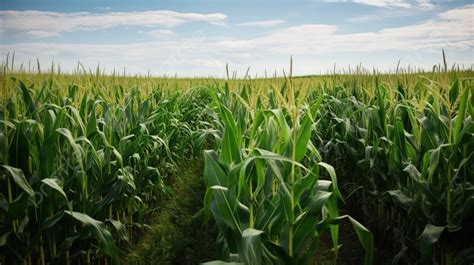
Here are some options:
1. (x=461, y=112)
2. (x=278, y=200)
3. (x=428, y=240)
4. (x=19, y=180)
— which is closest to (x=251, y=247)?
(x=278, y=200)

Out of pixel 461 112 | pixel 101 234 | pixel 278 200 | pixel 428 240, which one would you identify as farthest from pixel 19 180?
pixel 461 112

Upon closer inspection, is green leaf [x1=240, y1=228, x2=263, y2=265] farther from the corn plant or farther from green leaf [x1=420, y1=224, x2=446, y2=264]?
green leaf [x1=420, y1=224, x2=446, y2=264]

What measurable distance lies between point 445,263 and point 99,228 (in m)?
2.93

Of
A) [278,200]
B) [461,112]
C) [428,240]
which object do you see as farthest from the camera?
[461,112]

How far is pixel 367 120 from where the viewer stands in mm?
4527

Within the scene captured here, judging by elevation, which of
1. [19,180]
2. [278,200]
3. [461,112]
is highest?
[461,112]

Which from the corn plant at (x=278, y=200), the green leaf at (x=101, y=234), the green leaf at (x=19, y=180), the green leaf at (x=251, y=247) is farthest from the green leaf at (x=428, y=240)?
the green leaf at (x=19, y=180)

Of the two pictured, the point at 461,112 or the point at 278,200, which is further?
the point at 461,112

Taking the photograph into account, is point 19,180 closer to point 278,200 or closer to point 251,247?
point 251,247

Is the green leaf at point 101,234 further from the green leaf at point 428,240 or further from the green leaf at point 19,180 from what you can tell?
the green leaf at point 428,240

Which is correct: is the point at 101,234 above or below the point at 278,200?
below

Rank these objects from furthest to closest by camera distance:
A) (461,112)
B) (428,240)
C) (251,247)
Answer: (461,112)
(428,240)
(251,247)

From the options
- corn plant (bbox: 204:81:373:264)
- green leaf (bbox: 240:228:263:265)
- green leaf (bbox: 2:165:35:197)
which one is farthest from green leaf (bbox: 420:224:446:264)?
green leaf (bbox: 2:165:35:197)

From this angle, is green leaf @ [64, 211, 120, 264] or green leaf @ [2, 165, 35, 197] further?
green leaf @ [64, 211, 120, 264]
